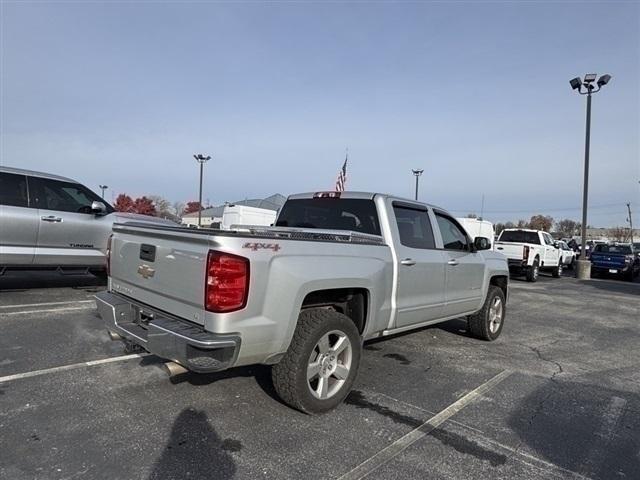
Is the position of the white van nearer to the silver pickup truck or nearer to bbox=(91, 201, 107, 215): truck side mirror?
bbox=(91, 201, 107, 215): truck side mirror

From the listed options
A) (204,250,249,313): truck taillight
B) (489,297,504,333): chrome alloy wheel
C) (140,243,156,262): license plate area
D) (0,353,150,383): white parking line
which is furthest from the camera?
(489,297,504,333): chrome alloy wheel

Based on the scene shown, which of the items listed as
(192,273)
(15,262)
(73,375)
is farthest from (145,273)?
(15,262)

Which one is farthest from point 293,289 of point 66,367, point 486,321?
point 486,321

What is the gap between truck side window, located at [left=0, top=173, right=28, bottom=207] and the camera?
729 cm

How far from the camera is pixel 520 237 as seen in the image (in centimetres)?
1834

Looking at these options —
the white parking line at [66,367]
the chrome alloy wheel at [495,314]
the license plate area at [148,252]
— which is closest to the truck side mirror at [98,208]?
the white parking line at [66,367]

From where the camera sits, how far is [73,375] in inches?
167

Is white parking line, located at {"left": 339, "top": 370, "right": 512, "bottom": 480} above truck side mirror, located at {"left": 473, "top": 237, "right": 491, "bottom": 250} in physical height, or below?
below

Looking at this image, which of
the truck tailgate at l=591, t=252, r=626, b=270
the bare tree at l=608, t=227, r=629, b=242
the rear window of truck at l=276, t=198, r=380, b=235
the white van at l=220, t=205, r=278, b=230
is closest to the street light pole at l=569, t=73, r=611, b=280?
the truck tailgate at l=591, t=252, r=626, b=270

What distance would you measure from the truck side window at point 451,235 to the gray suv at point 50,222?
574 centimetres

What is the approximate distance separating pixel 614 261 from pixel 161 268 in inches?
938

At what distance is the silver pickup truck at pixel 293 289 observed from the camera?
3.08 meters

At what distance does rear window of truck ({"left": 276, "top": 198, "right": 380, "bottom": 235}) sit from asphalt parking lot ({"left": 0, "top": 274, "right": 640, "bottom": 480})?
1.53 metres

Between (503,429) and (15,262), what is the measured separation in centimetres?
739
